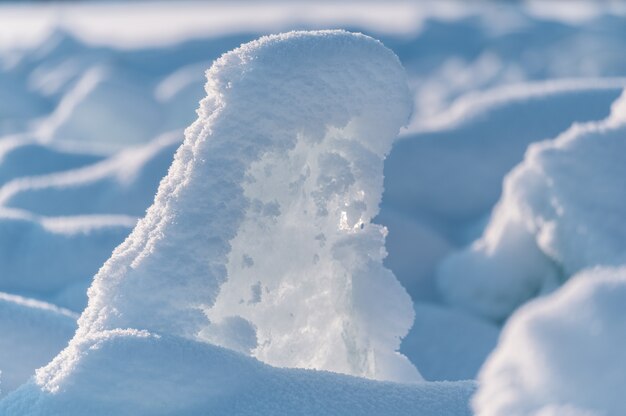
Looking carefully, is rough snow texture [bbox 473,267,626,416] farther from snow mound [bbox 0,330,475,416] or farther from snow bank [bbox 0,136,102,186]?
snow bank [bbox 0,136,102,186]

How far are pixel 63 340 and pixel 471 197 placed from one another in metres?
2.60

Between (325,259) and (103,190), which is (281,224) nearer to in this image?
(325,259)

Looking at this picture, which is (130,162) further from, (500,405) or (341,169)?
(500,405)

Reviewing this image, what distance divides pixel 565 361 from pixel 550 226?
207 cm

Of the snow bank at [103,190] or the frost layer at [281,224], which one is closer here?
the frost layer at [281,224]

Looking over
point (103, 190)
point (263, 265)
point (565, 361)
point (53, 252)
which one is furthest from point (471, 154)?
point (565, 361)

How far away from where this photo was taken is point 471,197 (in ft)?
14.9

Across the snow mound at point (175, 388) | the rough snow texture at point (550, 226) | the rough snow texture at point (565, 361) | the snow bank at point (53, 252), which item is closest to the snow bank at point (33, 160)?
the snow bank at point (53, 252)

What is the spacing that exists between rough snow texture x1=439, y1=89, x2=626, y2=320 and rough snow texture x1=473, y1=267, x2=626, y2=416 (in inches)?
43.3

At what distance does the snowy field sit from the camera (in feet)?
5.61

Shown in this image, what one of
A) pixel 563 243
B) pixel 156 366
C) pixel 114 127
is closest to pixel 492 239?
pixel 563 243

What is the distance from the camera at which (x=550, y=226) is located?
3.18 metres

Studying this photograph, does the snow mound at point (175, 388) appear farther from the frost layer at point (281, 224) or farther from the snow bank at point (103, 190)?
the snow bank at point (103, 190)

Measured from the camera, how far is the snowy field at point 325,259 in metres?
1.71
